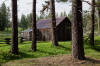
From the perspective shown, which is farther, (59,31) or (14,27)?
(59,31)

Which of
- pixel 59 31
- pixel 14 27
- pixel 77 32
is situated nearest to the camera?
pixel 77 32

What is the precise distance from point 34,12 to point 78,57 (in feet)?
25.3

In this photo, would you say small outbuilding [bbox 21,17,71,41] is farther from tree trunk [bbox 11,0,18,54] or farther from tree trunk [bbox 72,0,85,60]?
tree trunk [bbox 72,0,85,60]

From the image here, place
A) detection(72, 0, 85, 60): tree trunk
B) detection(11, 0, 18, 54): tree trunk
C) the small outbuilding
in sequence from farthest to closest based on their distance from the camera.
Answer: the small outbuilding → detection(11, 0, 18, 54): tree trunk → detection(72, 0, 85, 60): tree trunk

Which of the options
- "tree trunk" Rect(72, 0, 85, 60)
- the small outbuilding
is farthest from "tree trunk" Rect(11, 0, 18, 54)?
the small outbuilding

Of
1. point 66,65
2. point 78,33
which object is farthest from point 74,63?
point 78,33

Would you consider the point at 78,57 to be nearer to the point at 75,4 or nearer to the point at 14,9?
the point at 75,4

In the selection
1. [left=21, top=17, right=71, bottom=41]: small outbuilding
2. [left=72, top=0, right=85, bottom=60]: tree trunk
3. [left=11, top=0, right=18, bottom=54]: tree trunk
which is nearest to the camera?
[left=72, top=0, right=85, bottom=60]: tree trunk

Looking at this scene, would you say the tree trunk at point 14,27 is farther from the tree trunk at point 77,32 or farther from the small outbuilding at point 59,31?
the small outbuilding at point 59,31

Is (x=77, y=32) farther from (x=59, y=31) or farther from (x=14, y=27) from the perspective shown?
(x=59, y=31)

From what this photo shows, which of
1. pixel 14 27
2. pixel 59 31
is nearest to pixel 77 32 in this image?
pixel 14 27

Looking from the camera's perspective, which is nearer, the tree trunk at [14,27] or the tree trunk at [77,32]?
the tree trunk at [77,32]

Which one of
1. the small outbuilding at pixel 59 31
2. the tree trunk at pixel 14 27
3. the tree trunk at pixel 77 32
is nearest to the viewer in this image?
the tree trunk at pixel 77 32

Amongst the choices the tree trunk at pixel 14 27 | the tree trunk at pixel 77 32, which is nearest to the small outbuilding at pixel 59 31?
the tree trunk at pixel 14 27
